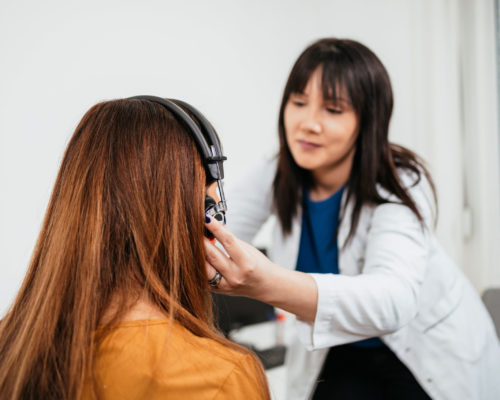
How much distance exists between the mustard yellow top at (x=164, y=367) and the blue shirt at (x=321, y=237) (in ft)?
1.97

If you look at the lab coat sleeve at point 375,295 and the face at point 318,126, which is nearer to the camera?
the lab coat sleeve at point 375,295

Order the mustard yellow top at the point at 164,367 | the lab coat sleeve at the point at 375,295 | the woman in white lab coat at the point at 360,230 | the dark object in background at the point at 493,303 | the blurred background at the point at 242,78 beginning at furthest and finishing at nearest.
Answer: the blurred background at the point at 242,78
the dark object in background at the point at 493,303
the woman in white lab coat at the point at 360,230
the lab coat sleeve at the point at 375,295
the mustard yellow top at the point at 164,367

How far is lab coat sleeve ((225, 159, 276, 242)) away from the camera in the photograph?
123 cm

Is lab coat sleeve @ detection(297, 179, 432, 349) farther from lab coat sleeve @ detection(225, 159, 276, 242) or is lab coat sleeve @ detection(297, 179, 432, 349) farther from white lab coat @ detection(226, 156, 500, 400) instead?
lab coat sleeve @ detection(225, 159, 276, 242)

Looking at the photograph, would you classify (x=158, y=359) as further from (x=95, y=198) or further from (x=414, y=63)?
(x=414, y=63)

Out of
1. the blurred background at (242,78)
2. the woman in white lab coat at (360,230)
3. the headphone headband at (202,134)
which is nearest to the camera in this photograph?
the headphone headband at (202,134)

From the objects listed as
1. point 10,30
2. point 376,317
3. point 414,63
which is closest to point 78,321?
point 376,317

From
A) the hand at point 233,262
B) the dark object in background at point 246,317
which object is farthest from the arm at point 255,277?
the dark object in background at point 246,317

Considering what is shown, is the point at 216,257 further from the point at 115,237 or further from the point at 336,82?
the point at 336,82

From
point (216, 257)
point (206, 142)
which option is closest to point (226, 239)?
point (216, 257)

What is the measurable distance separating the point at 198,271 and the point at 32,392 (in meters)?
0.27

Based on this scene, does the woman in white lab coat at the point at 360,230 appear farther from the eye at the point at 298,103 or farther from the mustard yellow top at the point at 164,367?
the mustard yellow top at the point at 164,367

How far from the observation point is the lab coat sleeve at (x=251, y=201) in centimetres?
123

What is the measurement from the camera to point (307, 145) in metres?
1.09
